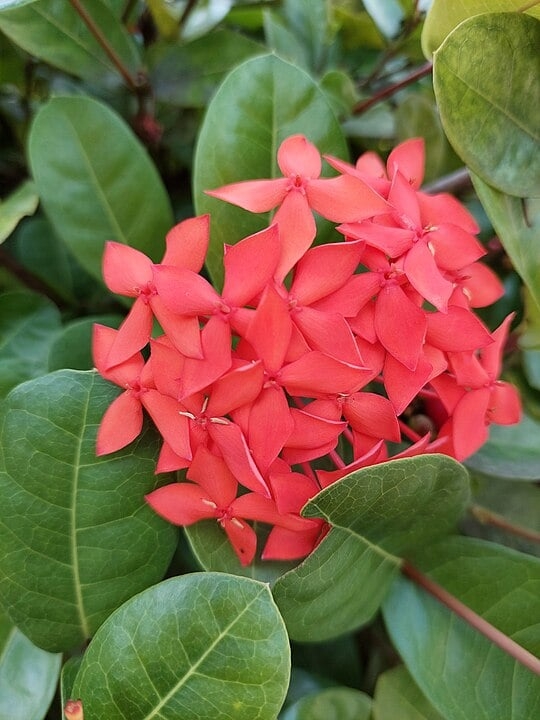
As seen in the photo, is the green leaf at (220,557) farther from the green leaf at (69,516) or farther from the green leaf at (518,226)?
the green leaf at (518,226)

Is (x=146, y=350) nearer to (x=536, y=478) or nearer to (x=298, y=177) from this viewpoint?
(x=298, y=177)

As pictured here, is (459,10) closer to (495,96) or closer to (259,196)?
(495,96)

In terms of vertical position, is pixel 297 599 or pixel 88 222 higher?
pixel 88 222

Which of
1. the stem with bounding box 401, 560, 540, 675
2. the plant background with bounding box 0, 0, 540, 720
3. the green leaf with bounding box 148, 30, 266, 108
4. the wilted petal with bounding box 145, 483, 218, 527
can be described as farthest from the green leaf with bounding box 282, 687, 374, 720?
the green leaf with bounding box 148, 30, 266, 108

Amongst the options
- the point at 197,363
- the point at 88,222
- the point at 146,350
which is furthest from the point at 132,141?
the point at 197,363

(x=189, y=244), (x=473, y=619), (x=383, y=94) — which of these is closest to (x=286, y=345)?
(x=189, y=244)
